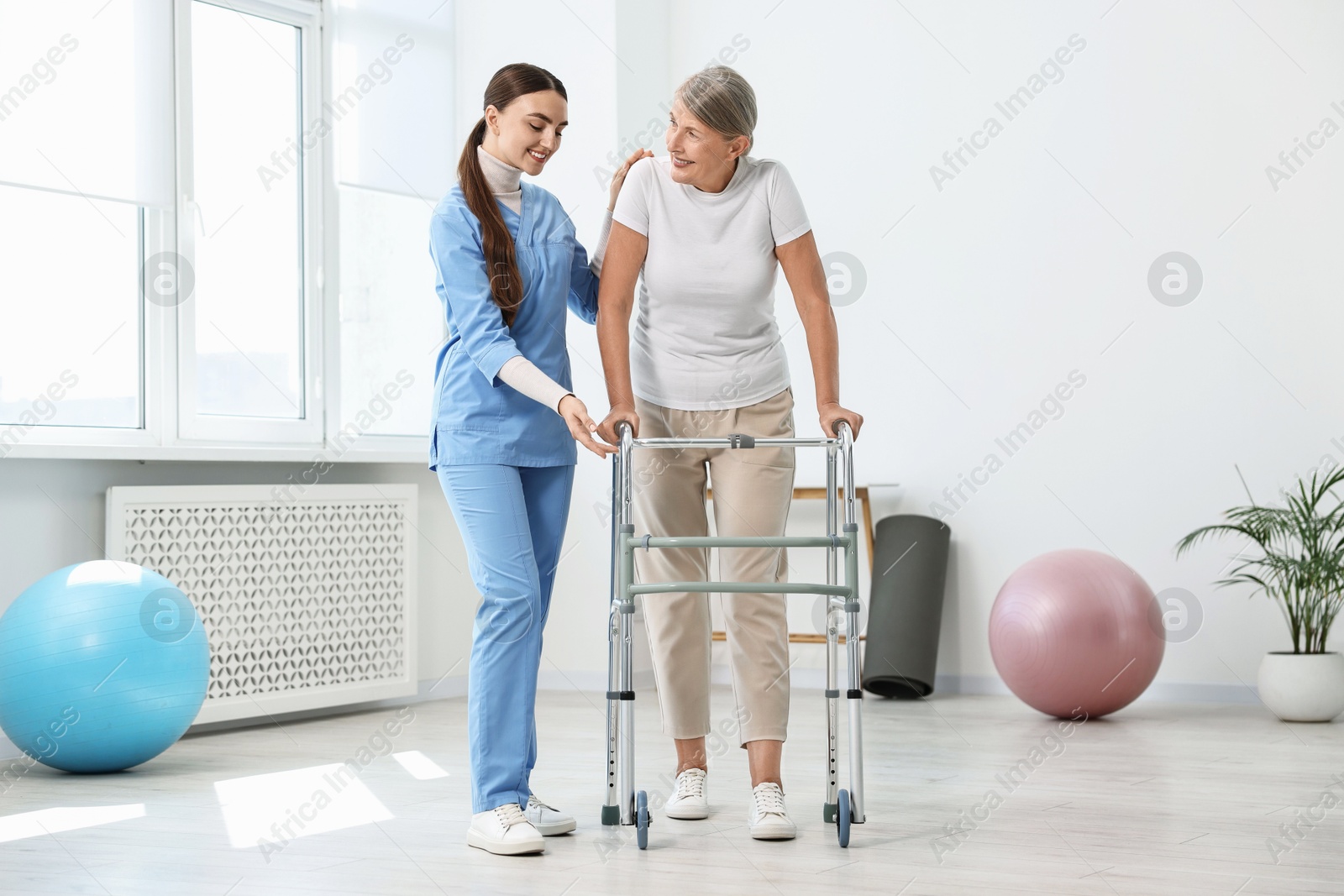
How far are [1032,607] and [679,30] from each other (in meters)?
2.79

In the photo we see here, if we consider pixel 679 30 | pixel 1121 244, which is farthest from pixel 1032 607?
pixel 679 30

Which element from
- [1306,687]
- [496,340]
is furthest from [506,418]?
[1306,687]

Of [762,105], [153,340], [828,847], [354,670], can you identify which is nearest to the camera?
[828,847]

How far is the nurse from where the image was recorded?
2.40 metres

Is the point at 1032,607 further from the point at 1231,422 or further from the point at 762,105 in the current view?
the point at 762,105

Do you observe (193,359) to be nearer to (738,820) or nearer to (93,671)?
(93,671)

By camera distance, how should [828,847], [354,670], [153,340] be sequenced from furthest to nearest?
[354,670] < [153,340] < [828,847]

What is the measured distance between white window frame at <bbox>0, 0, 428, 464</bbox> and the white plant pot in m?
2.87

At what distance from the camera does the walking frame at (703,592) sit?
2.36 meters

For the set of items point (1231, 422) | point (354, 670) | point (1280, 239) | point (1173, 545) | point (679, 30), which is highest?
point (679, 30)

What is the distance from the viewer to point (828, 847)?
242cm

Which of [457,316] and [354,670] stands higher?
[457,316]

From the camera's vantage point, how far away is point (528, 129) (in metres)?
2.47

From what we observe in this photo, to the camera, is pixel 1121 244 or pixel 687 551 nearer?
pixel 687 551
